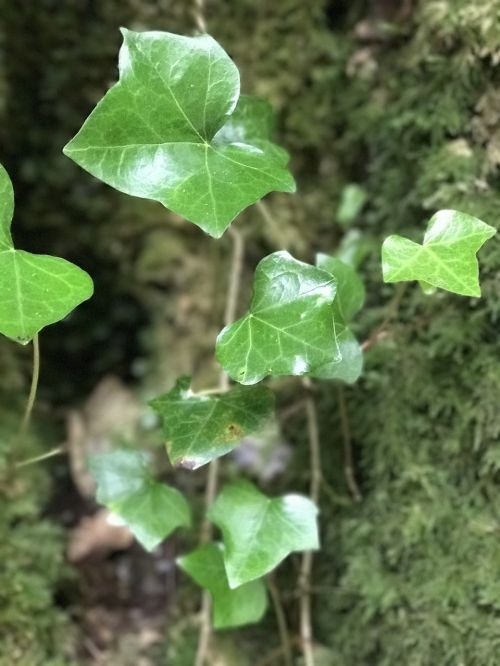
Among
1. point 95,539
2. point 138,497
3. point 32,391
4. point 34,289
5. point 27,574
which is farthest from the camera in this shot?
point 95,539

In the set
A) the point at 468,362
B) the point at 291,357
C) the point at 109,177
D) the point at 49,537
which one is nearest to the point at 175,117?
the point at 109,177

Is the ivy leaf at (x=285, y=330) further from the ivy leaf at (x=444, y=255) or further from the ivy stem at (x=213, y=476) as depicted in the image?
the ivy stem at (x=213, y=476)

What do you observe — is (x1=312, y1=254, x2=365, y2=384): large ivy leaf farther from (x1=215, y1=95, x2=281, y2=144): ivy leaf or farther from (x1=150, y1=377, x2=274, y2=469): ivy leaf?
(x1=215, y1=95, x2=281, y2=144): ivy leaf

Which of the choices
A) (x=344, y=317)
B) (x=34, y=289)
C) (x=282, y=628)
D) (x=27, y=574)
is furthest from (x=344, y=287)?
(x=27, y=574)

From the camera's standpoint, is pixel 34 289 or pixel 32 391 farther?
pixel 32 391

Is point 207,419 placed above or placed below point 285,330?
below

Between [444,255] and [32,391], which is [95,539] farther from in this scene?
[444,255]

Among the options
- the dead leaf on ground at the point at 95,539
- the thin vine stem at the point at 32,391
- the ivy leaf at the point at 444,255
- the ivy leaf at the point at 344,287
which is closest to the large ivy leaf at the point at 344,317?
the ivy leaf at the point at 344,287
